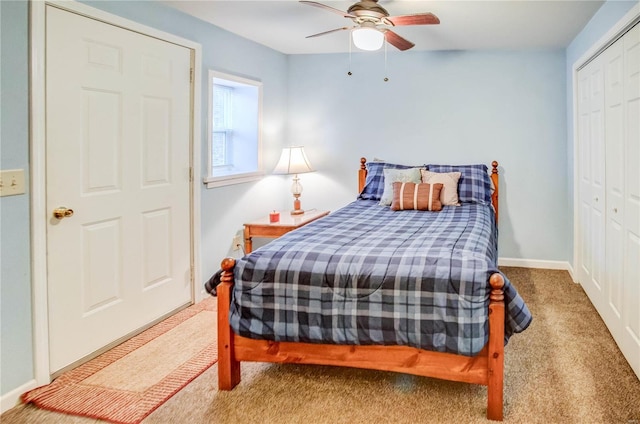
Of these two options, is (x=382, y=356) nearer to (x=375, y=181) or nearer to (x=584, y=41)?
(x=375, y=181)

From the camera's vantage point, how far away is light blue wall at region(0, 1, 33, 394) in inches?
82.1

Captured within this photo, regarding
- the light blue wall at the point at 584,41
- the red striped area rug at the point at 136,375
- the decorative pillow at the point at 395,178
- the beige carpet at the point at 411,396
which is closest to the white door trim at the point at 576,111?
the light blue wall at the point at 584,41

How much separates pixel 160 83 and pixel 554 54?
3452mm

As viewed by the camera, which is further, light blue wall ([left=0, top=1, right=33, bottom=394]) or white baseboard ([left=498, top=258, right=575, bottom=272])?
white baseboard ([left=498, top=258, right=575, bottom=272])

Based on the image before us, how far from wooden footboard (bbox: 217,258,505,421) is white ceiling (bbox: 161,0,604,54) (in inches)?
75.6

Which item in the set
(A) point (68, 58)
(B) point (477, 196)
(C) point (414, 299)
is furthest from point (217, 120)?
(C) point (414, 299)

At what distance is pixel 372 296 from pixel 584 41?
285 centimetres

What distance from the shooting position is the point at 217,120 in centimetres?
→ 419

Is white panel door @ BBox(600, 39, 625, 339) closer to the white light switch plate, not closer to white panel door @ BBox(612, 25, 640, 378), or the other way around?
white panel door @ BBox(612, 25, 640, 378)

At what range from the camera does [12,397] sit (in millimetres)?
2139

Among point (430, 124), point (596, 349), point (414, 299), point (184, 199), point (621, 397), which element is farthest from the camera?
point (430, 124)

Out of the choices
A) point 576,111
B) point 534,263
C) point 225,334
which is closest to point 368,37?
point 225,334

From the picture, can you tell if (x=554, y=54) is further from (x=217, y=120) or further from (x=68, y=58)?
(x=68, y=58)

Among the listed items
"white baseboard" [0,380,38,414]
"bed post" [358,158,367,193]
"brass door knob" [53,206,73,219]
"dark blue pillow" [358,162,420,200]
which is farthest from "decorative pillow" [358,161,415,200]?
"white baseboard" [0,380,38,414]
